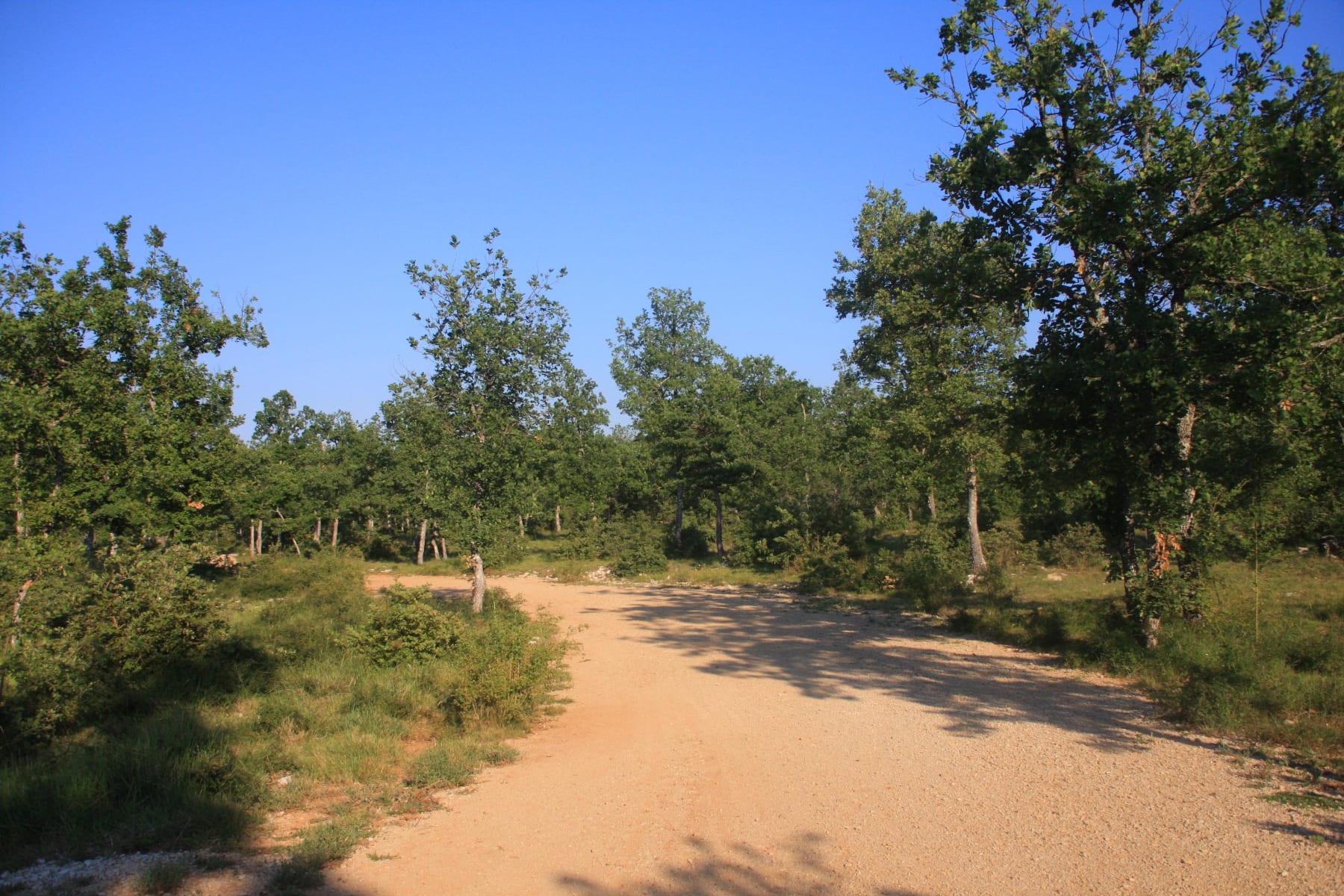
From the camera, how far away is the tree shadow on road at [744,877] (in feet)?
16.1

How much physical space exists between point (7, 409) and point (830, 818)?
1749 cm

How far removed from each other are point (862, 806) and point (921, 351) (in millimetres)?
17142

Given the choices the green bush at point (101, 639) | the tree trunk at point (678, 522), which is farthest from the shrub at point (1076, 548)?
the green bush at point (101, 639)

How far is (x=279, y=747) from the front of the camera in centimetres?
770

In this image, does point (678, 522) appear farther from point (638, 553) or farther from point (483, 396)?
point (483, 396)

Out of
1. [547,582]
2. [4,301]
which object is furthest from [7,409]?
[547,582]

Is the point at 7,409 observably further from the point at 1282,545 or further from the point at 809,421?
the point at 809,421

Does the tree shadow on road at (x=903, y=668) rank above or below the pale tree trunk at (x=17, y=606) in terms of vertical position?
below

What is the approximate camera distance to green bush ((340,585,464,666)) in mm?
11344

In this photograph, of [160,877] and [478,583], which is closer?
[160,877]

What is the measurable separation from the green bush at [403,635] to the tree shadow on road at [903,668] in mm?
4114

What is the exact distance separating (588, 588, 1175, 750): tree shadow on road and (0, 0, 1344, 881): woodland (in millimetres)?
912

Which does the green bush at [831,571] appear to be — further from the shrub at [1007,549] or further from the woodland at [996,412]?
the shrub at [1007,549]

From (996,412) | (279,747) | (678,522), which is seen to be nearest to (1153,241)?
(996,412)
